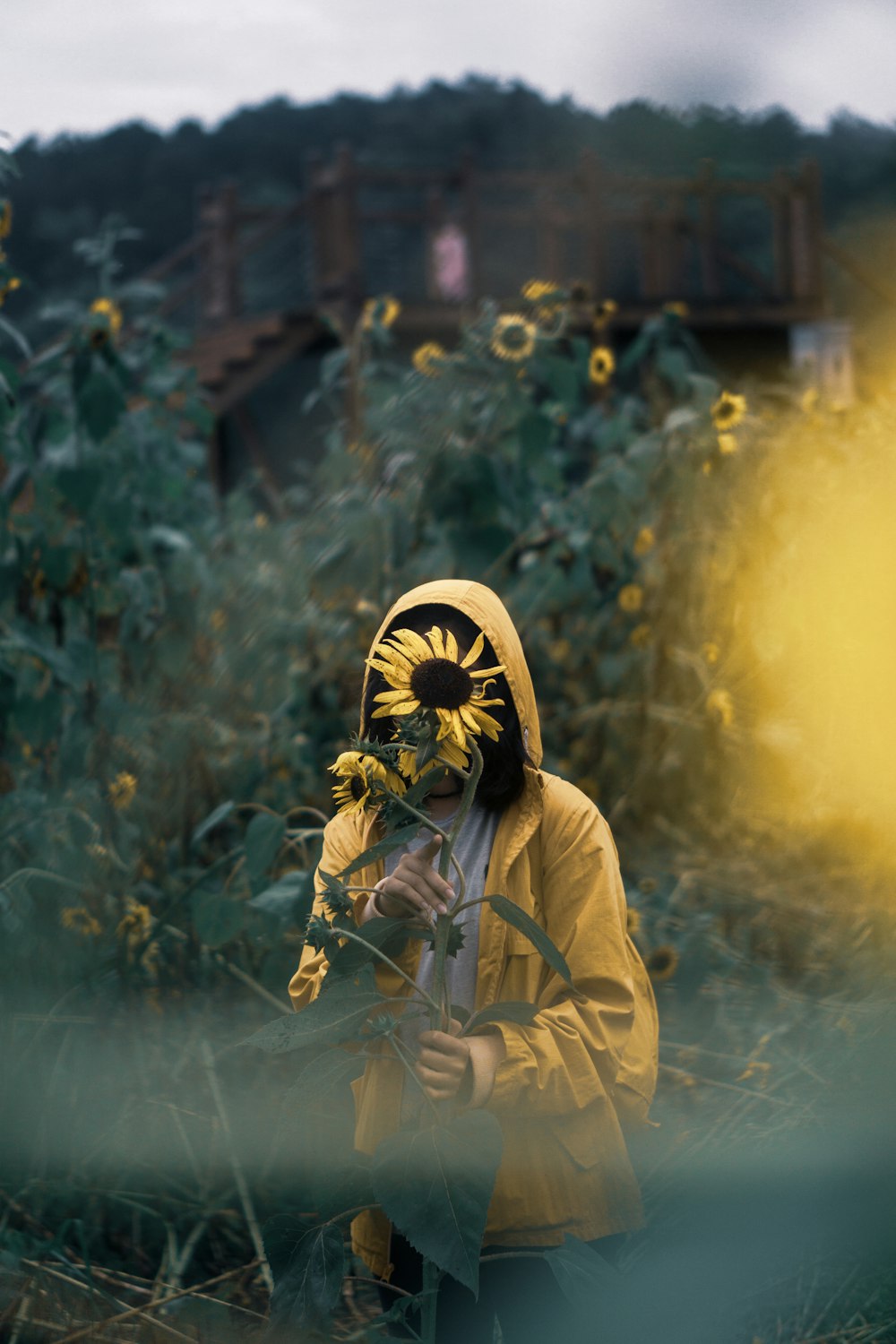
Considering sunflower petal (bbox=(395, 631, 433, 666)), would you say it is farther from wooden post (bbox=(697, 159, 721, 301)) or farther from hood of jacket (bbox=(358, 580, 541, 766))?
wooden post (bbox=(697, 159, 721, 301))

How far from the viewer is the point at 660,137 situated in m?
0.54

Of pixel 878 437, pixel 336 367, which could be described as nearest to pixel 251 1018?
pixel 336 367

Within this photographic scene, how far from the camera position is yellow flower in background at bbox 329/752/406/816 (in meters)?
0.79

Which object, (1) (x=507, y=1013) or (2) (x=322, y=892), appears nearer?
(1) (x=507, y=1013)

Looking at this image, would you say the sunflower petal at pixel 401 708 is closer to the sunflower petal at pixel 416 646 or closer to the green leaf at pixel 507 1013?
the sunflower petal at pixel 416 646

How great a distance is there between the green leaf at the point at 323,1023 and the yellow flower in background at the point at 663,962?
3.18 ft

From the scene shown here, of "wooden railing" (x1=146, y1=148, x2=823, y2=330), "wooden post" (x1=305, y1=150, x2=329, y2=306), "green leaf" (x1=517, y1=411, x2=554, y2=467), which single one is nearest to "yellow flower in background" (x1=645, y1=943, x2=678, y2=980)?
"green leaf" (x1=517, y1=411, x2=554, y2=467)

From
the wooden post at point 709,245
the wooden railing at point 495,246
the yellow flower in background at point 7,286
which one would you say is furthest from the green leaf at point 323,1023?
the wooden railing at point 495,246

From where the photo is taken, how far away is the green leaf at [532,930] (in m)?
0.77

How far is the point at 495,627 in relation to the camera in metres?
0.94

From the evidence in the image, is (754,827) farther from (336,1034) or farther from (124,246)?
(124,246)

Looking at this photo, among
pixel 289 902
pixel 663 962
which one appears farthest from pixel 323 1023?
pixel 663 962

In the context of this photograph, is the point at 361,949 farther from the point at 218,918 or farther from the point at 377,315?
the point at 377,315

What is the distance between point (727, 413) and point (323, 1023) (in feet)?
4.85
